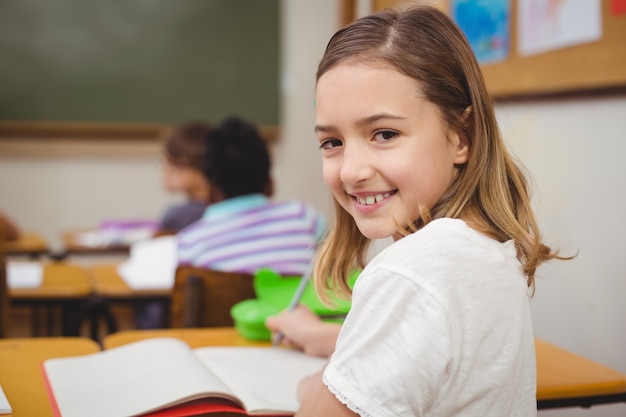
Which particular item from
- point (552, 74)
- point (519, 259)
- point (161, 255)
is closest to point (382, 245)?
point (519, 259)

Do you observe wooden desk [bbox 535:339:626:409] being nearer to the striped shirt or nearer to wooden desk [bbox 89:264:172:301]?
the striped shirt

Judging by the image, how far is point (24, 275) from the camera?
2.80m

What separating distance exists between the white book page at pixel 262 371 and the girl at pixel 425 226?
9 centimetres

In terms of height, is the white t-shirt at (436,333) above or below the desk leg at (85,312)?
above

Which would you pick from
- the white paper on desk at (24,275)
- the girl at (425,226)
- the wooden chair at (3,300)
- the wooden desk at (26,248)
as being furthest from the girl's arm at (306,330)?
the wooden desk at (26,248)

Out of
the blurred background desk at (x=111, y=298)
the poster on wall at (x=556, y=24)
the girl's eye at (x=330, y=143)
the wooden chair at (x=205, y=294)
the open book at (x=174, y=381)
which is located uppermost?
the poster on wall at (x=556, y=24)

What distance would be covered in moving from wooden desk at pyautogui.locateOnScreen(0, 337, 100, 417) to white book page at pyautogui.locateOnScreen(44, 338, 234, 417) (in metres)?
0.03

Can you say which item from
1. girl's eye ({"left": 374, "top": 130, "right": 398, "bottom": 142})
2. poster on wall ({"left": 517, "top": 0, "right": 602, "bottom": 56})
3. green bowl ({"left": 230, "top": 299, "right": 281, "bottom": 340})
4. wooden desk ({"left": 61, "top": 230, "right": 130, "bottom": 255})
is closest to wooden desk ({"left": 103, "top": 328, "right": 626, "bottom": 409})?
green bowl ({"left": 230, "top": 299, "right": 281, "bottom": 340})

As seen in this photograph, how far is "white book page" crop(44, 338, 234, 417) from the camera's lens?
121cm

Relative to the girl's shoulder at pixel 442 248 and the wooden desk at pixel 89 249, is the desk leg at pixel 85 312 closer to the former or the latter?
the wooden desk at pixel 89 249

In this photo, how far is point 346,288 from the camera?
54.4 inches

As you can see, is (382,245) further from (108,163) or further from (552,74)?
(108,163)

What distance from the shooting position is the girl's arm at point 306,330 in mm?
1615

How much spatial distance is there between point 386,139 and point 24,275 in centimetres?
206
